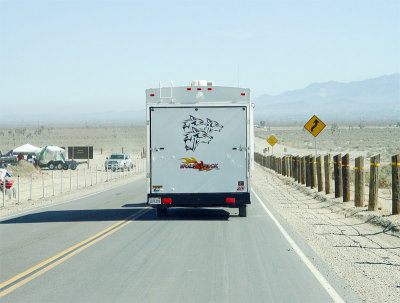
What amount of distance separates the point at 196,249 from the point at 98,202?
12.5 metres

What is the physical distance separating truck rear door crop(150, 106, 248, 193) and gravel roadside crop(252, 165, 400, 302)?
7.25 feet

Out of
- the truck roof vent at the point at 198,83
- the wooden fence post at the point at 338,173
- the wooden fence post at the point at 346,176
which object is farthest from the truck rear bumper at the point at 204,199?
the wooden fence post at the point at 338,173

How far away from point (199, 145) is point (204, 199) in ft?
4.68

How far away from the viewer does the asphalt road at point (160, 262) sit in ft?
26.0

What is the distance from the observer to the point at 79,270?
9.49m

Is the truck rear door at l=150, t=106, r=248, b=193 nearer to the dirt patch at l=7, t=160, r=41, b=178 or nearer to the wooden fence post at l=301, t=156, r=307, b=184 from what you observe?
the wooden fence post at l=301, t=156, r=307, b=184

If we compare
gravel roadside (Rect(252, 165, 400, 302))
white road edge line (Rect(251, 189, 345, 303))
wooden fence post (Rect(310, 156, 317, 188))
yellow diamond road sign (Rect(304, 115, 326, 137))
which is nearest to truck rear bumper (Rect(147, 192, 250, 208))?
gravel roadside (Rect(252, 165, 400, 302))

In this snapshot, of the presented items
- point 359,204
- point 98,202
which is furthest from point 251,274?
point 98,202

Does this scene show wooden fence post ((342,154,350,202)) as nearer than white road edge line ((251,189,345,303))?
No

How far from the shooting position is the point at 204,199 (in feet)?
52.9

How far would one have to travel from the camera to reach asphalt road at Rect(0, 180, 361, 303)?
7918mm

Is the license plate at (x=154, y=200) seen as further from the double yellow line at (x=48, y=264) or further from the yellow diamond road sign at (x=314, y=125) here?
the yellow diamond road sign at (x=314, y=125)

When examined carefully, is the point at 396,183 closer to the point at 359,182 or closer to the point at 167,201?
the point at 359,182

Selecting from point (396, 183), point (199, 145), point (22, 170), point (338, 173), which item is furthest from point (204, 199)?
point (22, 170)
